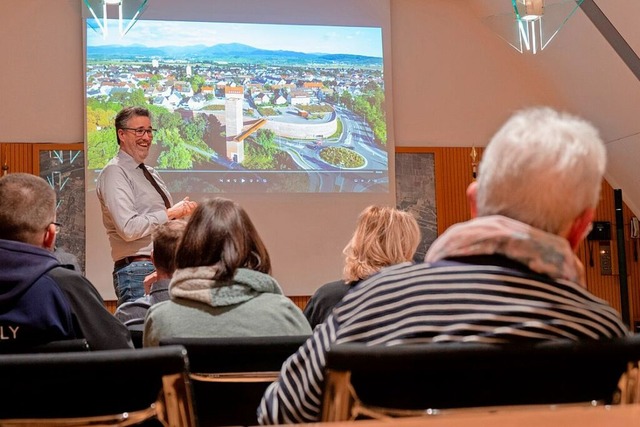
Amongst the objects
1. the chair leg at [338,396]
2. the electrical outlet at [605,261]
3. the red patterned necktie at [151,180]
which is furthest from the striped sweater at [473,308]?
the electrical outlet at [605,261]

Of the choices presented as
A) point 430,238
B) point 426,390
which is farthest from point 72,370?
point 430,238

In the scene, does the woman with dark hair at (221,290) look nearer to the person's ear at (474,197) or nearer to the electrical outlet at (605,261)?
the person's ear at (474,197)

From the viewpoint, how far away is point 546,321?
121 centimetres

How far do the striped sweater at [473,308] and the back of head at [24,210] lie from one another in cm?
137

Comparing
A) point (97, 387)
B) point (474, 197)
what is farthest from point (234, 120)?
point (97, 387)

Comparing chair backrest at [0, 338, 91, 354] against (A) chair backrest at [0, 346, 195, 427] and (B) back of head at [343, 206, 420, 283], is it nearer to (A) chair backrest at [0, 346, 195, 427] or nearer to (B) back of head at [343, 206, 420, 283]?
(A) chair backrest at [0, 346, 195, 427]

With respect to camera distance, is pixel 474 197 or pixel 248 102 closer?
pixel 474 197

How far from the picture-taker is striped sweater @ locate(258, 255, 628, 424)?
3.96ft

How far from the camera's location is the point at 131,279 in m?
4.06

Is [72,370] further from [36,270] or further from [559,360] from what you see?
[36,270]

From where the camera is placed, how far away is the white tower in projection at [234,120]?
6.92 m

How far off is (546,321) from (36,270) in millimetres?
1430

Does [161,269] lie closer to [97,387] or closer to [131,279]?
[131,279]

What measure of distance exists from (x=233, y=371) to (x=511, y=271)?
2.49ft
